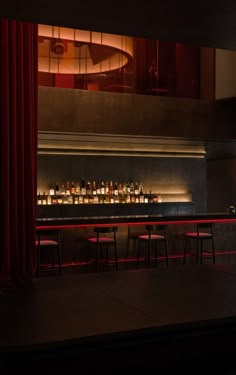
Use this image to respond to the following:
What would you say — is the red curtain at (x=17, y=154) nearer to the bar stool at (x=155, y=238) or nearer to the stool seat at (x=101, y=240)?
the stool seat at (x=101, y=240)

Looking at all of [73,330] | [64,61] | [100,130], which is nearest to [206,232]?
[100,130]

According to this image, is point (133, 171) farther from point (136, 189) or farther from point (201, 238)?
point (201, 238)

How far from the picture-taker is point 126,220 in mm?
6793

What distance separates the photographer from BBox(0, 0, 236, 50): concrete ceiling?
8.24 feet

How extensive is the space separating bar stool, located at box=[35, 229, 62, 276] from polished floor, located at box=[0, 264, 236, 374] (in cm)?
257

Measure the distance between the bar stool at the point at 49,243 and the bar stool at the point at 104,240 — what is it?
0.51 meters

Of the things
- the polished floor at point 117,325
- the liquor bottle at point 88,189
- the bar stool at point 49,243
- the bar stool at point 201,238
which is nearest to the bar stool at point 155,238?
the bar stool at point 201,238

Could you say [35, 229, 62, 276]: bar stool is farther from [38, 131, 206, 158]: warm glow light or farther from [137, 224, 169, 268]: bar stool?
[38, 131, 206, 158]: warm glow light

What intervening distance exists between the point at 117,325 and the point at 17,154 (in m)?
1.87

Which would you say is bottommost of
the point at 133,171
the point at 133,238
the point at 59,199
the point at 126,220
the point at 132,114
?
the point at 133,238

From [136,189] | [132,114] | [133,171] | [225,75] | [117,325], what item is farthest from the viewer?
[133,171]

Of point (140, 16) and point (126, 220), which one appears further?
point (126, 220)

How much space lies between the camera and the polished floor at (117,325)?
2.22 metres

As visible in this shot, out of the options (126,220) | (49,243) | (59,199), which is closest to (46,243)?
(49,243)
